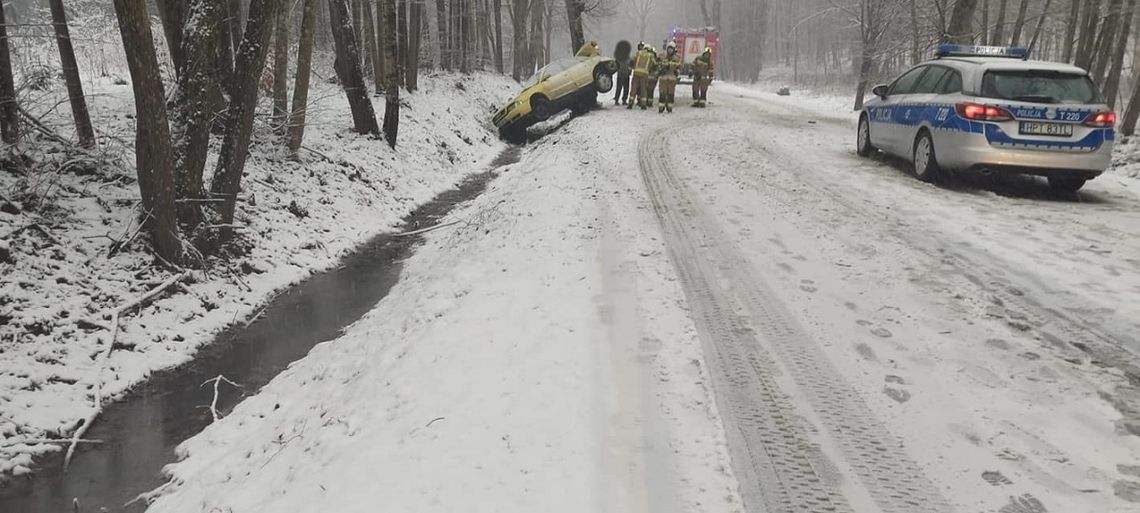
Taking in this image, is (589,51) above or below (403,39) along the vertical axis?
below

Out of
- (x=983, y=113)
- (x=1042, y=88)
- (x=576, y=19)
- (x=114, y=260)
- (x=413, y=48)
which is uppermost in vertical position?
(x=576, y=19)

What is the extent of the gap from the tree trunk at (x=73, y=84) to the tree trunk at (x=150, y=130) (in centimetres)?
204

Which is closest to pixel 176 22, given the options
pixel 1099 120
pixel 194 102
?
pixel 194 102

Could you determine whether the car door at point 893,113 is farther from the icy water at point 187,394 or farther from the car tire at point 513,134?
the car tire at point 513,134

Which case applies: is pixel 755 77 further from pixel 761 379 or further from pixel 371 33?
pixel 761 379

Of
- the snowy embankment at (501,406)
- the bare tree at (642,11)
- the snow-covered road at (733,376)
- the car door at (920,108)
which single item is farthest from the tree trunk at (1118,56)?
the bare tree at (642,11)

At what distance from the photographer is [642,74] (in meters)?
19.8

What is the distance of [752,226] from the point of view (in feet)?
24.7

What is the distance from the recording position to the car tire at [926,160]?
9469mm

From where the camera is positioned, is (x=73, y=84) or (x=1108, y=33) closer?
(x=73, y=84)

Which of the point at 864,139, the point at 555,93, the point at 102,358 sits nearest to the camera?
the point at 102,358

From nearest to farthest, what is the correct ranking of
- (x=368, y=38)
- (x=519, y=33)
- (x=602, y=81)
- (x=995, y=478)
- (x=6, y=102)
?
(x=995, y=478) → (x=6, y=102) → (x=368, y=38) → (x=602, y=81) → (x=519, y=33)

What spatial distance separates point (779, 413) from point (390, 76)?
12.2 meters

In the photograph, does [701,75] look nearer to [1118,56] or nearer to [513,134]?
[513,134]
